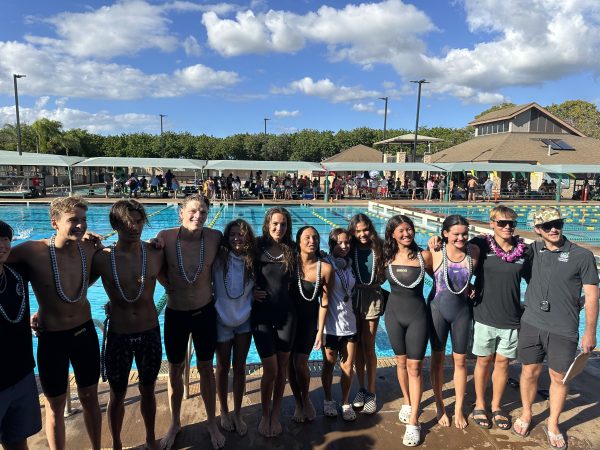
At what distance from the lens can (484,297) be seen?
297 cm

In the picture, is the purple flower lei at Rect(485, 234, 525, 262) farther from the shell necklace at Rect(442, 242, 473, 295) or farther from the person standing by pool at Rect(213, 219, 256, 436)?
the person standing by pool at Rect(213, 219, 256, 436)

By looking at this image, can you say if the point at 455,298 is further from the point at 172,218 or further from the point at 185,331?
the point at 172,218

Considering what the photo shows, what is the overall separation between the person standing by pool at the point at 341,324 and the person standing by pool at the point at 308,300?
101 mm

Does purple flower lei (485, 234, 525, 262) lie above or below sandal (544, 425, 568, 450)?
above

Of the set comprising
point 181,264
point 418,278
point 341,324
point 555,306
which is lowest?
point 341,324

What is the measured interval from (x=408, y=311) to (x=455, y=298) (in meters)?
0.36

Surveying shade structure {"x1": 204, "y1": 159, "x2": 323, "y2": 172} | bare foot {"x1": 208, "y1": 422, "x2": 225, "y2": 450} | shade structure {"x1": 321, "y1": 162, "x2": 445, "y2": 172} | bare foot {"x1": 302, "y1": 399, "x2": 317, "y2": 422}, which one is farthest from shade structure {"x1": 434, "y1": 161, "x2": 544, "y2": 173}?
bare foot {"x1": 208, "y1": 422, "x2": 225, "y2": 450}

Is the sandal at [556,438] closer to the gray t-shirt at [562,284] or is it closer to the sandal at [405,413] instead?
the gray t-shirt at [562,284]

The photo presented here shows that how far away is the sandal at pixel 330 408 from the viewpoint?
307 centimetres

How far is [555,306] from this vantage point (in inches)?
107

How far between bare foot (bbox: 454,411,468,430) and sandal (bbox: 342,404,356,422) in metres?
0.77

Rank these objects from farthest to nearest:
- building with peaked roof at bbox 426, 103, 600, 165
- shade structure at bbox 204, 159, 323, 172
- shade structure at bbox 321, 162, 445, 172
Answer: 1. building with peaked roof at bbox 426, 103, 600, 165
2. shade structure at bbox 321, 162, 445, 172
3. shade structure at bbox 204, 159, 323, 172

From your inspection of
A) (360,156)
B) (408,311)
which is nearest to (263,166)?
(360,156)

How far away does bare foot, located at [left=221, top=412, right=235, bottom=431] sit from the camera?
2.93 metres
